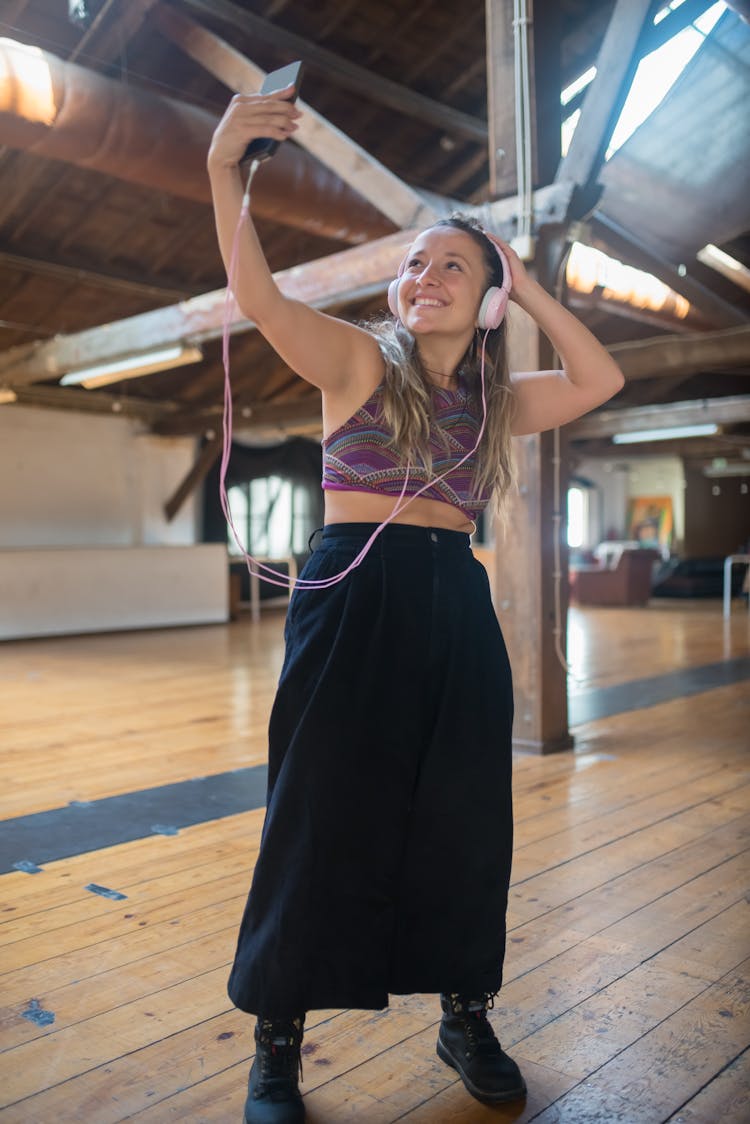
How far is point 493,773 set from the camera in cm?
145

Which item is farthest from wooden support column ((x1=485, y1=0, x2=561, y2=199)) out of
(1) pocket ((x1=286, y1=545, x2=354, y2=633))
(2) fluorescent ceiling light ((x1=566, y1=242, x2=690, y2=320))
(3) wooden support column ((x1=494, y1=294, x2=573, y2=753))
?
(1) pocket ((x1=286, y1=545, x2=354, y2=633))

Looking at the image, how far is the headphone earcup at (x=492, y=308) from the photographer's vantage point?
1432 millimetres

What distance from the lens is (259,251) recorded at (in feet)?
4.05

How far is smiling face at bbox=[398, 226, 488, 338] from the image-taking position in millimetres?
1431

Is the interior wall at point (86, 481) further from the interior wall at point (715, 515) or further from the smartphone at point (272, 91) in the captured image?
the interior wall at point (715, 515)

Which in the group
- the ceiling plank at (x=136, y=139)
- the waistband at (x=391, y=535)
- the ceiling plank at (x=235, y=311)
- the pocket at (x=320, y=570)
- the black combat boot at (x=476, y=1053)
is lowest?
the black combat boot at (x=476, y=1053)

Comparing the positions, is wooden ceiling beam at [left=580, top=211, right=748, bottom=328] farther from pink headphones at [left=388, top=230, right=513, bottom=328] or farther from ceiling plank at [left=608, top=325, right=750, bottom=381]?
pink headphones at [left=388, top=230, right=513, bottom=328]

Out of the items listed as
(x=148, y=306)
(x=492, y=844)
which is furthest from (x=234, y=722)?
(x=148, y=306)

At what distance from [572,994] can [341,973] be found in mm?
648

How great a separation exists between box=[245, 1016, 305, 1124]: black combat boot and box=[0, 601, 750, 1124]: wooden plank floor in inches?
2.1

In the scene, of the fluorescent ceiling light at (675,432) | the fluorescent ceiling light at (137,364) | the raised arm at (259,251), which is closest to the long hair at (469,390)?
the raised arm at (259,251)

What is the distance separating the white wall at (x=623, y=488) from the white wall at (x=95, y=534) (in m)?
9.69

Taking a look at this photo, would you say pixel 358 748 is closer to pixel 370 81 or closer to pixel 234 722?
pixel 234 722

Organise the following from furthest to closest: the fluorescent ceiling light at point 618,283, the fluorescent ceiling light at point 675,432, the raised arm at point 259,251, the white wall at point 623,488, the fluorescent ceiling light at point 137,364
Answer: the white wall at point 623,488
the fluorescent ceiling light at point 675,432
the fluorescent ceiling light at point 137,364
the fluorescent ceiling light at point 618,283
the raised arm at point 259,251
